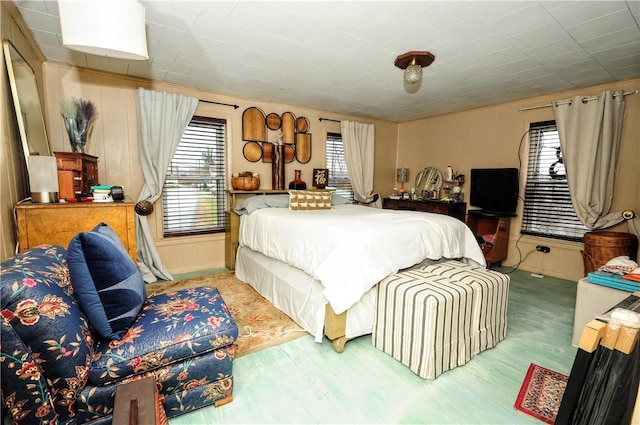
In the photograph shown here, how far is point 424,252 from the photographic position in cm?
244

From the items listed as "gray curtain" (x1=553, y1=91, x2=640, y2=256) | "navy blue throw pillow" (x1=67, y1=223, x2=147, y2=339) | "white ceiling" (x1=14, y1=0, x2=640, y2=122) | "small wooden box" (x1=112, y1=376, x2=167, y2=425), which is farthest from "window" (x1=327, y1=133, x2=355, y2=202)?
"small wooden box" (x1=112, y1=376, x2=167, y2=425)

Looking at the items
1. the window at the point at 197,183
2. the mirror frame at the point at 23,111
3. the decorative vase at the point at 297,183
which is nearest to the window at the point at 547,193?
the decorative vase at the point at 297,183

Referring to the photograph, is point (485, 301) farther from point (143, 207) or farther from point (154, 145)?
point (154, 145)

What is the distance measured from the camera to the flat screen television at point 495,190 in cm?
407

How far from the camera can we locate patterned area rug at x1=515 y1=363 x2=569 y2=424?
5.19 feet

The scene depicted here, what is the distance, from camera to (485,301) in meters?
2.06

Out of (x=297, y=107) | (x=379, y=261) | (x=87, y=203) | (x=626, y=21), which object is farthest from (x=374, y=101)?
(x=87, y=203)

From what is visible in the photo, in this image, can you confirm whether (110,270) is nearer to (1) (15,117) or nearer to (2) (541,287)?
(1) (15,117)

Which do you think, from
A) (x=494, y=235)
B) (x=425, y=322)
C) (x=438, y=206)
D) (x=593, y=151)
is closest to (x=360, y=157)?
(x=438, y=206)

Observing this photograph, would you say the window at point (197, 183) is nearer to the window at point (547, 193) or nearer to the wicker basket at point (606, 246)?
the window at point (547, 193)

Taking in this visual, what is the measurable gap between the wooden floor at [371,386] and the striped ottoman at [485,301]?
0.10m

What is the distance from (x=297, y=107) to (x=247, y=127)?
93 cm

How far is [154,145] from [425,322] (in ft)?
11.4

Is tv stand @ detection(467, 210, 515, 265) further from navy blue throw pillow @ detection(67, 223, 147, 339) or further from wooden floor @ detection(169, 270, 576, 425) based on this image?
navy blue throw pillow @ detection(67, 223, 147, 339)
